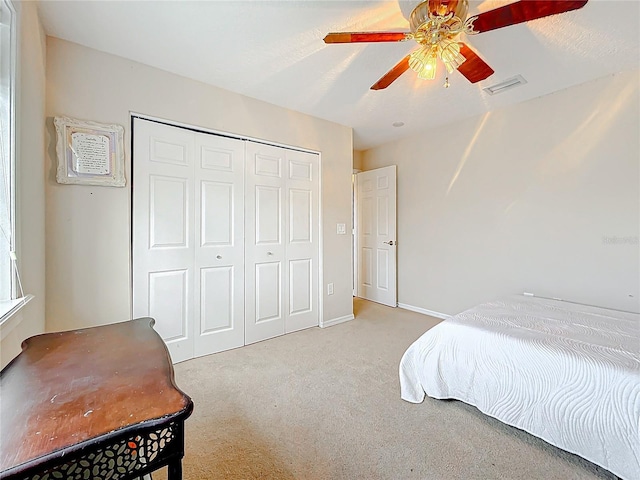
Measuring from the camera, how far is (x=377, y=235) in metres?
4.29

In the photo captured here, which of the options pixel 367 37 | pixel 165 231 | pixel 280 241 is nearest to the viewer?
pixel 367 37

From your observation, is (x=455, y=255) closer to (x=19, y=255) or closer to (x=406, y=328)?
(x=406, y=328)

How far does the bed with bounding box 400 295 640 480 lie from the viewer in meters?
1.24

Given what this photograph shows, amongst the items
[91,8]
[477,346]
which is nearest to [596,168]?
[477,346]

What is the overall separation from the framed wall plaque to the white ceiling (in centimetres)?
58

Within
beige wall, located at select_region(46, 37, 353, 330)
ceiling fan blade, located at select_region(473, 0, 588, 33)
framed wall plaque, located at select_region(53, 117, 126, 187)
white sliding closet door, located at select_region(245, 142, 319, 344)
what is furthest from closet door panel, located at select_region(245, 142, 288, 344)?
ceiling fan blade, located at select_region(473, 0, 588, 33)

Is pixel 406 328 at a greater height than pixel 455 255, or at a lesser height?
lesser

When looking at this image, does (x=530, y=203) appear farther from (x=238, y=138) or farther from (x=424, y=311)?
(x=238, y=138)

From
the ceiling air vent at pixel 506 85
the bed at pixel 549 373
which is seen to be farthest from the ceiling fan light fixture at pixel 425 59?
the bed at pixel 549 373

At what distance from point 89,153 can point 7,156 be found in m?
0.86

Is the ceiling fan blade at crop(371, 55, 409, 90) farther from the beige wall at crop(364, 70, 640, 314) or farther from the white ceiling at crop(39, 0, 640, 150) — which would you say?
the beige wall at crop(364, 70, 640, 314)

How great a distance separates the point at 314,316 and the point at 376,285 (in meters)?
1.44

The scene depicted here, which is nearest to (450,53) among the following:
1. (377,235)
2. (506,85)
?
(506,85)

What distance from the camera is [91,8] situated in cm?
166
